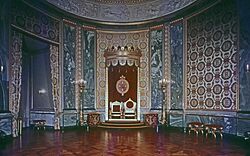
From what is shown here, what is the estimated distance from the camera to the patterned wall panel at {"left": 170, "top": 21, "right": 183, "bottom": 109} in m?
10.7

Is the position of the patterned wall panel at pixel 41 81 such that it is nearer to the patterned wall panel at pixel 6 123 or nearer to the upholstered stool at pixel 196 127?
the patterned wall panel at pixel 6 123

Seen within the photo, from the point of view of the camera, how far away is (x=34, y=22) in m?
9.27

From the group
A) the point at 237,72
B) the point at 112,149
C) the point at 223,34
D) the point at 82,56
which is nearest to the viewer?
the point at 112,149

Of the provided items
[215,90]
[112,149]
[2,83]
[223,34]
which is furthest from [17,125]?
[223,34]

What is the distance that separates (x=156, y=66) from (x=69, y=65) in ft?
11.9

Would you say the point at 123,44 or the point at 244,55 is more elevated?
the point at 123,44

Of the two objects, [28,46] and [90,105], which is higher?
[28,46]

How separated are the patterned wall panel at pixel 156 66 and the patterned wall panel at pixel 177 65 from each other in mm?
589

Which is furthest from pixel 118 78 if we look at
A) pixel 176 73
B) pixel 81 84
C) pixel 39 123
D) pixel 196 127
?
pixel 196 127

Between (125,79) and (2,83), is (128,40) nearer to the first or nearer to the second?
(125,79)

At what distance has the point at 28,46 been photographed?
10.5 metres

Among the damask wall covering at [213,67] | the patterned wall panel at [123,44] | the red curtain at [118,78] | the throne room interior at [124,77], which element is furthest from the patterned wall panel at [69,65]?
the damask wall covering at [213,67]

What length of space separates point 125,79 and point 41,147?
6.49 metres

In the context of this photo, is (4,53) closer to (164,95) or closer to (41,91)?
(41,91)
